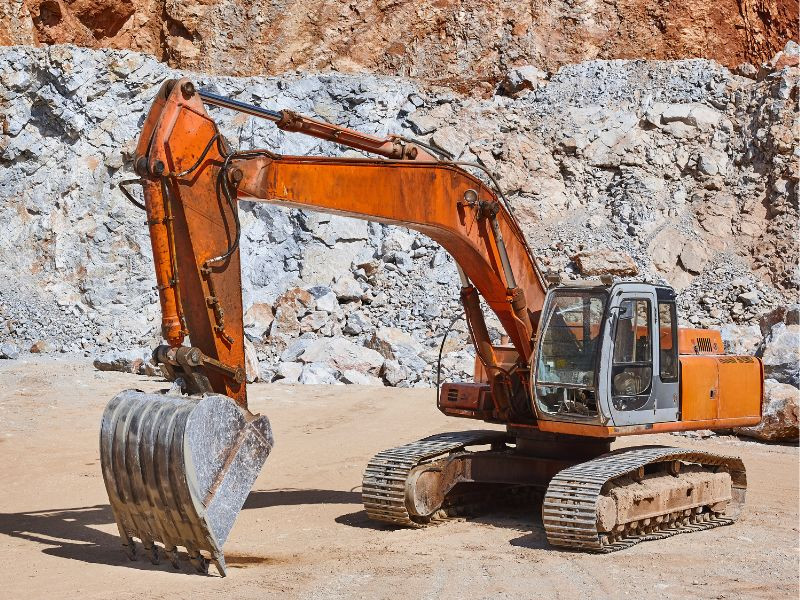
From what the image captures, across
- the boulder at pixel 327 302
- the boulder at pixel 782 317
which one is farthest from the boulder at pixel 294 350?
the boulder at pixel 782 317

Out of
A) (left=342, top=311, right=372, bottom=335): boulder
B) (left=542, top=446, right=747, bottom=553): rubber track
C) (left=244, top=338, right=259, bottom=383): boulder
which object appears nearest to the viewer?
(left=542, top=446, right=747, bottom=553): rubber track

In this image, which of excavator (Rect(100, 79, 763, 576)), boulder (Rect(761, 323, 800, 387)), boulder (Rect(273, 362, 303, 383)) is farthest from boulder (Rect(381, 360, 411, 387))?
excavator (Rect(100, 79, 763, 576))

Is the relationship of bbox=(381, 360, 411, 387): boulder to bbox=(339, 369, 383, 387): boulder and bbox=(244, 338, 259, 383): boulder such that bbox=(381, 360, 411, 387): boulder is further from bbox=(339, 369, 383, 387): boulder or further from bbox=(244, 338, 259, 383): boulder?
bbox=(244, 338, 259, 383): boulder

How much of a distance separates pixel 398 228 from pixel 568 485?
16.8 metres

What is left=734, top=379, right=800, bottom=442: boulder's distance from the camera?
45.7 ft

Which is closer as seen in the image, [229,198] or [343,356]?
[229,198]

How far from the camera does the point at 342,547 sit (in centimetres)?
810

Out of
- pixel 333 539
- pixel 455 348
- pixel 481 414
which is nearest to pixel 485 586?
pixel 333 539

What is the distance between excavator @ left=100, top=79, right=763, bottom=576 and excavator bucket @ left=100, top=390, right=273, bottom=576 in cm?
1

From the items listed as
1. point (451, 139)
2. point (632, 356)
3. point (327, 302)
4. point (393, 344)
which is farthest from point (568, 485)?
point (451, 139)

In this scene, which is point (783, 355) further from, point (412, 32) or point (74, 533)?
point (412, 32)

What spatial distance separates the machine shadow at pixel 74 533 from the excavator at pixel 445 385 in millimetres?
268

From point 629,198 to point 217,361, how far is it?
64.5ft

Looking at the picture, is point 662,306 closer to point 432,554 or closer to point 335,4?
point 432,554
